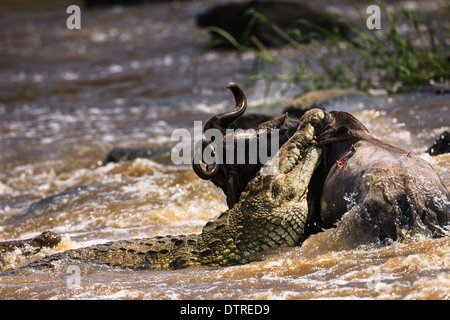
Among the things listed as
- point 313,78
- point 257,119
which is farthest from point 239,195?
point 313,78

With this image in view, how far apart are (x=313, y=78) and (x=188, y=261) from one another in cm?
455

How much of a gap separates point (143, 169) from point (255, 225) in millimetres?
3312

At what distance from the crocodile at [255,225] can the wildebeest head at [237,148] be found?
5.5 inches

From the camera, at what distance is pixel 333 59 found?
11.0m

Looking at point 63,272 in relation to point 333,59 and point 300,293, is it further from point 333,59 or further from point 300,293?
point 333,59

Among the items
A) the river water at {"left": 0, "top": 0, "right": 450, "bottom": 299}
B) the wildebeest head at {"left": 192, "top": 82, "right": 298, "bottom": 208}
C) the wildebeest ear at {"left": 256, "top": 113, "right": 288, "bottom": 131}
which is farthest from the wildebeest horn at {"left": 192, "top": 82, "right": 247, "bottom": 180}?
the river water at {"left": 0, "top": 0, "right": 450, "bottom": 299}

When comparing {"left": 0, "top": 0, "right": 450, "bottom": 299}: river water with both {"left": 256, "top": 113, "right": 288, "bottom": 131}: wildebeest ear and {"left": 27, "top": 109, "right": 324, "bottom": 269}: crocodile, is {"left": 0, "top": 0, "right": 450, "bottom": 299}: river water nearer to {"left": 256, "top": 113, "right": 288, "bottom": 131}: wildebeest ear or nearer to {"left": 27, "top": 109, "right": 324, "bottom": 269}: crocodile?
{"left": 27, "top": 109, "right": 324, "bottom": 269}: crocodile

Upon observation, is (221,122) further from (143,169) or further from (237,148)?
(143,169)

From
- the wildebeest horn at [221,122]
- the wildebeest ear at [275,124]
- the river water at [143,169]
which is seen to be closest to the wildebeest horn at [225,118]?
the wildebeest horn at [221,122]

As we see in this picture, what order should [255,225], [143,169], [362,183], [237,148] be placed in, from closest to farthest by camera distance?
1. [362,183]
2. [255,225]
3. [237,148]
4. [143,169]

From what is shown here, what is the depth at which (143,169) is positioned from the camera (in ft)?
21.4

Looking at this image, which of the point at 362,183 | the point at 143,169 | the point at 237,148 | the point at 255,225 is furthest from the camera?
the point at 143,169


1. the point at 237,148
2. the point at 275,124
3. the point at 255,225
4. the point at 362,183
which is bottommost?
the point at 255,225

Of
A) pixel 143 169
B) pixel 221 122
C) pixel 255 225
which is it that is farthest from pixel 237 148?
pixel 143 169
